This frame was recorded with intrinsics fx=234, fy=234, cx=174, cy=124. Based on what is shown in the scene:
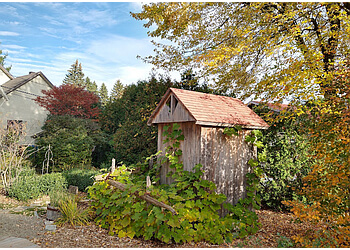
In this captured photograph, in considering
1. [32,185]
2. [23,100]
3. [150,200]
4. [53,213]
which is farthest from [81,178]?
[23,100]

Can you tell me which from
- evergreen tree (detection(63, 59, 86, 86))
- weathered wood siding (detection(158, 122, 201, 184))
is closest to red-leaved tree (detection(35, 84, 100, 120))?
weathered wood siding (detection(158, 122, 201, 184))

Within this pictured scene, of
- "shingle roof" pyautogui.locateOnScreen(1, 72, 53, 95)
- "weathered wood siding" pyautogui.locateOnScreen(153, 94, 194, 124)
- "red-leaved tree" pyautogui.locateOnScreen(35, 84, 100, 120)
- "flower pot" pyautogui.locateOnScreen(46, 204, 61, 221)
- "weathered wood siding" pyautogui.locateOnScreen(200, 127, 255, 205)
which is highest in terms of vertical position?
"shingle roof" pyautogui.locateOnScreen(1, 72, 53, 95)

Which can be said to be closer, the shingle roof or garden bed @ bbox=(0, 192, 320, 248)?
garden bed @ bbox=(0, 192, 320, 248)

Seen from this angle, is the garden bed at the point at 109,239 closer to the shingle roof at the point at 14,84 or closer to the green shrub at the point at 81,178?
the green shrub at the point at 81,178

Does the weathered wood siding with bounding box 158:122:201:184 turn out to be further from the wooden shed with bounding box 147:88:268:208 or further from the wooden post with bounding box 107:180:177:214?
the wooden post with bounding box 107:180:177:214

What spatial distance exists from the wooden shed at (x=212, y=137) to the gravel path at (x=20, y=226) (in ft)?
9.90

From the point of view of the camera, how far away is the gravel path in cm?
454

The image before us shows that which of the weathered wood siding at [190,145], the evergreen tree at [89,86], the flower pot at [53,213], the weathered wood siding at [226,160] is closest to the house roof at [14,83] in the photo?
the flower pot at [53,213]

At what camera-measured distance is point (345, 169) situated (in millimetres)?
3797

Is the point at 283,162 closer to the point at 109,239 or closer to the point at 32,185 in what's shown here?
the point at 109,239

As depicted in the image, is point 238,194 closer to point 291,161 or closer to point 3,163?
point 291,161

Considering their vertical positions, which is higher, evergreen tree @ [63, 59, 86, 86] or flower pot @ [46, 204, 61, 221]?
evergreen tree @ [63, 59, 86, 86]

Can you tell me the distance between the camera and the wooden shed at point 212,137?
5348 millimetres

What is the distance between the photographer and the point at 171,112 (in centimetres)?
593
